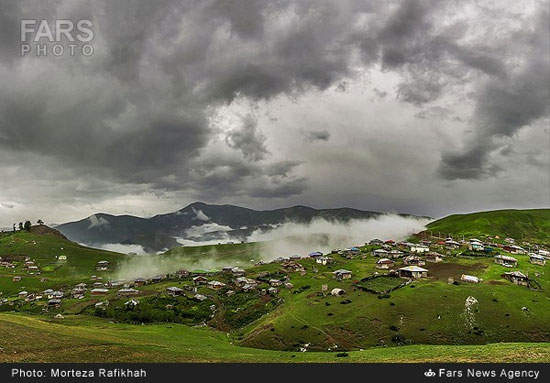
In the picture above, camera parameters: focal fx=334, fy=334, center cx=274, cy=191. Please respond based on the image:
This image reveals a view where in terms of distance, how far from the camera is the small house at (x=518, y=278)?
12606 centimetres

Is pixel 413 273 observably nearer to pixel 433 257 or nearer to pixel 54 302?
pixel 433 257

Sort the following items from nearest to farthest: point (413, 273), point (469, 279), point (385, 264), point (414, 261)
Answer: point (469, 279), point (413, 273), point (414, 261), point (385, 264)

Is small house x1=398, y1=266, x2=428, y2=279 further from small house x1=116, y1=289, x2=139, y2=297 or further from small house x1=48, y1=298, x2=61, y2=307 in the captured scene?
small house x1=48, y1=298, x2=61, y2=307

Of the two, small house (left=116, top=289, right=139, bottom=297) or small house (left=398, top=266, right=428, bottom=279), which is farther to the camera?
small house (left=116, top=289, right=139, bottom=297)

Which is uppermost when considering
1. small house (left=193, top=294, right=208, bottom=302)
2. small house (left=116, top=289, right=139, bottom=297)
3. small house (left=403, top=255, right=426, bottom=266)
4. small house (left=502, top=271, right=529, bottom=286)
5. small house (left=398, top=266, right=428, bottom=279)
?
small house (left=403, top=255, right=426, bottom=266)

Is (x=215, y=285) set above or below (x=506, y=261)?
below

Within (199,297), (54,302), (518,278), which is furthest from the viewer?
(54,302)

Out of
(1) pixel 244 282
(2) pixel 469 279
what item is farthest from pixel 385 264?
(1) pixel 244 282

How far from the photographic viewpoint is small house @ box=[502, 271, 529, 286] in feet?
414

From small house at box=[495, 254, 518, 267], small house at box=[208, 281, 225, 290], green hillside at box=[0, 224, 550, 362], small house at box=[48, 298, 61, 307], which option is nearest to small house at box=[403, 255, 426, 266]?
green hillside at box=[0, 224, 550, 362]

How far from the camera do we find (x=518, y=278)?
127688mm

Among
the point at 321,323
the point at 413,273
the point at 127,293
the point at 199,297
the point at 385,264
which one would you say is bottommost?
the point at 199,297

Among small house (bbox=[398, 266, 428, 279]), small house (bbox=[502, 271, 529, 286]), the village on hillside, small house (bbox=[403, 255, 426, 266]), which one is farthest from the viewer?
small house (bbox=[403, 255, 426, 266])
